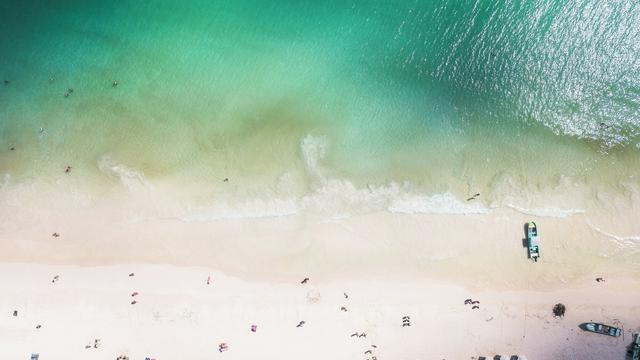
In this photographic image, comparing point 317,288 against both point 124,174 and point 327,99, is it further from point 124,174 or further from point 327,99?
point 124,174

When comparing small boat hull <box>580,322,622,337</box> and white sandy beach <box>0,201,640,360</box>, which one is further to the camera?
white sandy beach <box>0,201,640,360</box>

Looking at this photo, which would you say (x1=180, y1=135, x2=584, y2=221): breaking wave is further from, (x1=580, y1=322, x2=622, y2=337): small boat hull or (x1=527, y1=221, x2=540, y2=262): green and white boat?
(x1=580, y1=322, x2=622, y2=337): small boat hull

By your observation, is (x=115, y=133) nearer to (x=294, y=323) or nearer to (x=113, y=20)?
(x=113, y=20)

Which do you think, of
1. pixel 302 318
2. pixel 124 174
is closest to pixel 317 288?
pixel 302 318

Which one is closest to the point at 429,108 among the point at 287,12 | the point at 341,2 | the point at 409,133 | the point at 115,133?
the point at 409,133

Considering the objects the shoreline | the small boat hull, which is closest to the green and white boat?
the shoreline

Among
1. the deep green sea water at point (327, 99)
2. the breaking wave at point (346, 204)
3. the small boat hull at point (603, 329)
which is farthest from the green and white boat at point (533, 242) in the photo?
the small boat hull at point (603, 329)
